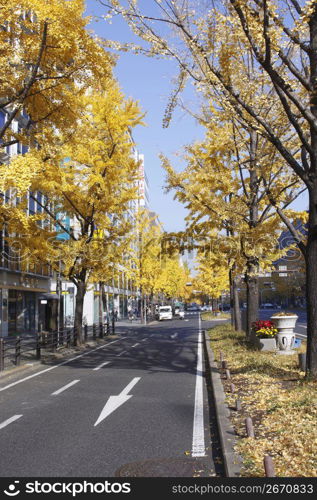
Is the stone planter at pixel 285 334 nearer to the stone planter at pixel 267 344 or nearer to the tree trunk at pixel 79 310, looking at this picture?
the stone planter at pixel 267 344

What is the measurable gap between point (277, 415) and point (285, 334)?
7.79 metres

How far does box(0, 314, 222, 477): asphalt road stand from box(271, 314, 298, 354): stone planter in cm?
279

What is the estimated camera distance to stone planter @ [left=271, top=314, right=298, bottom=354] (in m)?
14.1

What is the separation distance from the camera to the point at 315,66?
29.9ft

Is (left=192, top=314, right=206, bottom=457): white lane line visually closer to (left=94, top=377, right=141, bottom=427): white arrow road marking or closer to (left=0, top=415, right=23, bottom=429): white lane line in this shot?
(left=94, top=377, right=141, bottom=427): white arrow road marking

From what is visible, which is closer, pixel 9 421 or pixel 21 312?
pixel 9 421

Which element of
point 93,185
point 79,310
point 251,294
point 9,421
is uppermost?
point 93,185

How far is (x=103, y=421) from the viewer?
7633mm

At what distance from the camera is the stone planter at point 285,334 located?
46.3ft

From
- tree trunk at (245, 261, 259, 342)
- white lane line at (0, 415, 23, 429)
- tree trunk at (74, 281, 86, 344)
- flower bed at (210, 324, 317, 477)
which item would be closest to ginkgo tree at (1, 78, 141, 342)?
tree trunk at (74, 281, 86, 344)

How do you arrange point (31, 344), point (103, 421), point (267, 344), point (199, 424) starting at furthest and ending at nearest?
point (31, 344) < point (267, 344) < point (103, 421) < point (199, 424)

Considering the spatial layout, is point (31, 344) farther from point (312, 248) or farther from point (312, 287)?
point (312, 248)

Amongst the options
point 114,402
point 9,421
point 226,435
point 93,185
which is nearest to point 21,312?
point 93,185
